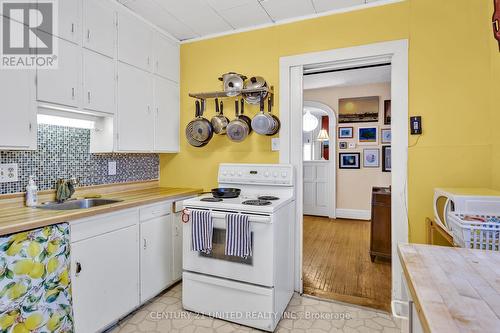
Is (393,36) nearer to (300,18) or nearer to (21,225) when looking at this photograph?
(300,18)

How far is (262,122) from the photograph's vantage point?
2.55m

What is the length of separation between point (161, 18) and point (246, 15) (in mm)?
782

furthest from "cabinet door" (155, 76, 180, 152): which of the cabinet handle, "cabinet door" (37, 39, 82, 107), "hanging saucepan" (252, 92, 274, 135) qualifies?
the cabinet handle

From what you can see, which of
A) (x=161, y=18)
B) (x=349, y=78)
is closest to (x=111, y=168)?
(x=161, y=18)

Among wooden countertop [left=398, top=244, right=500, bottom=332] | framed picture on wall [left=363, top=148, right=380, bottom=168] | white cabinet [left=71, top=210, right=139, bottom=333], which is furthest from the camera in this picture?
framed picture on wall [left=363, top=148, right=380, bottom=168]

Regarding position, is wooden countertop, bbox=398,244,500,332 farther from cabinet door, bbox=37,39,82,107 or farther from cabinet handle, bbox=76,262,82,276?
cabinet door, bbox=37,39,82,107

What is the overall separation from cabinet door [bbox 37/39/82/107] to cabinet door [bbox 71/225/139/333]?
0.96m

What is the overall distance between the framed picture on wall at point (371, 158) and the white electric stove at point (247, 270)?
3362mm

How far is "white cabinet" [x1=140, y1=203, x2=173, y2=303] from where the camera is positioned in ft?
7.25

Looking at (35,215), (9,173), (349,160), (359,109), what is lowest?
(35,215)

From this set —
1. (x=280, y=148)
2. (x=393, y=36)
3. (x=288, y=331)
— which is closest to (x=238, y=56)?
(x=280, y=148)

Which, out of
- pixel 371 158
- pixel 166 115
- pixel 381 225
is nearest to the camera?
pixel 166 115

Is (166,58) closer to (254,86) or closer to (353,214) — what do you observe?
(254,86)

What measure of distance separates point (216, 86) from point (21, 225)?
205 cm
